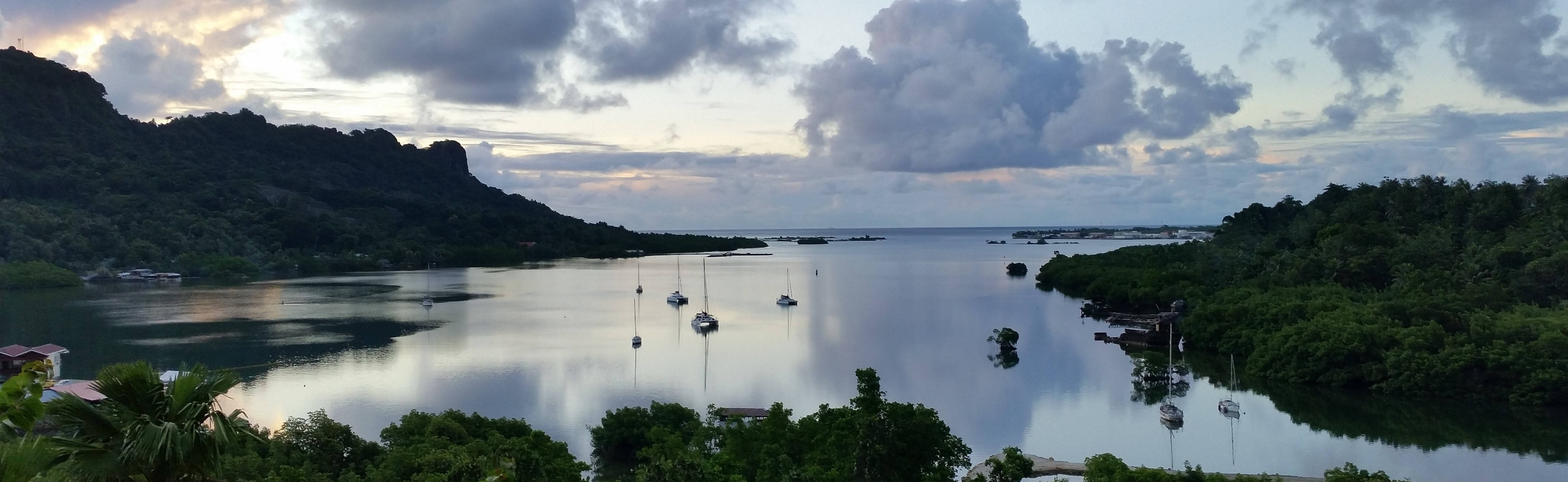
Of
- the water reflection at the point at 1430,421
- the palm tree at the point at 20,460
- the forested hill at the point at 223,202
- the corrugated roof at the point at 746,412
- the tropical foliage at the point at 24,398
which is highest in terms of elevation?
the forested hill at the point at 223,202

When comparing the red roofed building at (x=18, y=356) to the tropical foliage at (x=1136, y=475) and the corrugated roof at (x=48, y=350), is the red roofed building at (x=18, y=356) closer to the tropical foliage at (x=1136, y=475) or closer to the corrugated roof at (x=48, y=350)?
the corrugated roof at (x=48, y=350)

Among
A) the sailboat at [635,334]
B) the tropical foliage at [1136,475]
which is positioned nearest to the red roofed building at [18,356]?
the sailboat at [635,334]

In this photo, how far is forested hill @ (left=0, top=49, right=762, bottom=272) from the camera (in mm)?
66875

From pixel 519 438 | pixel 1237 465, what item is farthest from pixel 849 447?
pixel 1237 465

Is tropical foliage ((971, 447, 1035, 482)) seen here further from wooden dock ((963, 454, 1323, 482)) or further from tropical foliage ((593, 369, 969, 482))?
wooden dock ((963, 454, 1323, 482))

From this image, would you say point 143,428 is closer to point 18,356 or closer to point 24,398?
point 24,398

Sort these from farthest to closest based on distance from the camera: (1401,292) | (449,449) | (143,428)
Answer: (1401,292) < (449,449) < (143,428)

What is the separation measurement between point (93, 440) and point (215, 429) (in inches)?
24.3

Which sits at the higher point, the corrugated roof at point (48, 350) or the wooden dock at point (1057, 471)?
the corrugated roof at point (48, 350)

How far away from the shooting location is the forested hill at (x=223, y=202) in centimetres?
6688

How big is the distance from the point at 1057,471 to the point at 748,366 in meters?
14.8

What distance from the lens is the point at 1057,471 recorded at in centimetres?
1658

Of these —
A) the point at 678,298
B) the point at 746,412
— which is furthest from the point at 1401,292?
the point at 678,298

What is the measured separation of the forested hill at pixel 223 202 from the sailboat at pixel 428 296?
26.9ft
